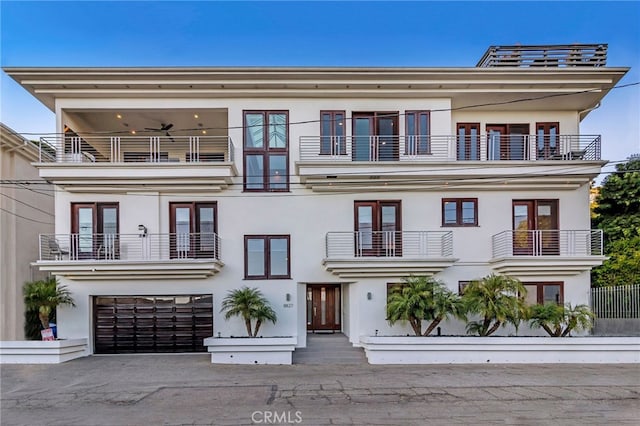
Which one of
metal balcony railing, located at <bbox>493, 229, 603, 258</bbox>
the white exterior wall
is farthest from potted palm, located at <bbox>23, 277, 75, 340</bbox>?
metal balcony railing, located at <bbox>493, 229, 603, 258</bbox>

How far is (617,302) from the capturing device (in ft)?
39.3

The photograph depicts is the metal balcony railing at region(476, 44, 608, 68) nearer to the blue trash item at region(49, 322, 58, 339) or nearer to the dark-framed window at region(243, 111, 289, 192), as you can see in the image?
the dark-framed window at region(243, 111, 289, 192)

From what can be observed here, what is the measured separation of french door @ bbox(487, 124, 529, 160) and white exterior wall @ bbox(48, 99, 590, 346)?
1274mm

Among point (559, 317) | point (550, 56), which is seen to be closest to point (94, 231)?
point (559, 317)

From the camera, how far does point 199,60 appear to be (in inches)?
482

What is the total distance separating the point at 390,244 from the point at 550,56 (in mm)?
8164

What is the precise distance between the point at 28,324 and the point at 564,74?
2059 cm

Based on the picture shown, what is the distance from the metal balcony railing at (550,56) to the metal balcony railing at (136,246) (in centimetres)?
1109

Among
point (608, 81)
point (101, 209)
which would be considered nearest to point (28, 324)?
point (101, 209)

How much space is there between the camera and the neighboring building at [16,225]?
1330cm

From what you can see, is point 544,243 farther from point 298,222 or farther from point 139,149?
point 139,149

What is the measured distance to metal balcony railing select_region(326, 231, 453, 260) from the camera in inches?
468

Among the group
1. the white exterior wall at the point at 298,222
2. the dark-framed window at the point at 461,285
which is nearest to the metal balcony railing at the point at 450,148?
the white exterior wall at the point at 298,222

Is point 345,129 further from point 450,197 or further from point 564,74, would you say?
point 564,74
